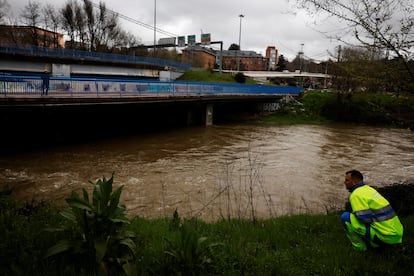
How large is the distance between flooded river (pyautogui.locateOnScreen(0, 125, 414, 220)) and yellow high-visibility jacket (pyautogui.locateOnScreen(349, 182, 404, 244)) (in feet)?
9.32

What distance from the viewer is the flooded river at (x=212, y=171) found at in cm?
890

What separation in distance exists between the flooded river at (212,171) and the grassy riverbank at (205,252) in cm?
217

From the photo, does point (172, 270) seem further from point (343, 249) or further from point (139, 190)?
point (139, 190)

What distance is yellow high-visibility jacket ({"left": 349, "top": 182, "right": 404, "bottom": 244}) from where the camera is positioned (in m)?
3.79

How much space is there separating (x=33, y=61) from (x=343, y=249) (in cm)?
3498

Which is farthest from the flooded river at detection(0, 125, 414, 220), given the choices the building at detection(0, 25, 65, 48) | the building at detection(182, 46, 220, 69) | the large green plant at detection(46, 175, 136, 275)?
the building at detection(182, 46, 220, 69)

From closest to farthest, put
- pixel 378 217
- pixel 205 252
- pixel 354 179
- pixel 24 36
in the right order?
pixel 205 252
pixel 378 217
pixel 354 179
pixel 24 36

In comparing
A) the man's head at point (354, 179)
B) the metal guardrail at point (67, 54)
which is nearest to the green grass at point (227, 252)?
the man's head at point (354, 179)

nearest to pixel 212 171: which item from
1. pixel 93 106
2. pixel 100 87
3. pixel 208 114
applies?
pixel 93 106

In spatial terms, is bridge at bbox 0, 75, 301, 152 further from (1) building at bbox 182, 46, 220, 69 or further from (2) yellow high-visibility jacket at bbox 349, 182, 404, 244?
(1) building at bbox 182, 46, 220, 69

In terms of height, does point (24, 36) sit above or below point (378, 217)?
above

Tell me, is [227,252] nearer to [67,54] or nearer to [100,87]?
[100,87]

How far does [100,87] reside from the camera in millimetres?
17141

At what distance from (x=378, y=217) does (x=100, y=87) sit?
16381 mm
